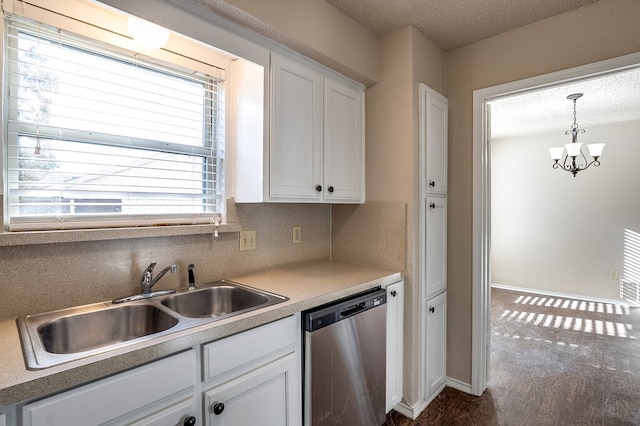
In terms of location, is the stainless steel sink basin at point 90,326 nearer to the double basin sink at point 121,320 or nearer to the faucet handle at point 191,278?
the double basin sink at point 121,320

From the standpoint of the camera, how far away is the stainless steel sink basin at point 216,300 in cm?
160

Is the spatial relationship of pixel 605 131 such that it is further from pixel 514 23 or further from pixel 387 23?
Answer: pixel 387 23

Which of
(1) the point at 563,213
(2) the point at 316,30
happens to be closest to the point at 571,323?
(1) the point at 563,213

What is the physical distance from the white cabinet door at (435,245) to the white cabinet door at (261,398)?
114cm

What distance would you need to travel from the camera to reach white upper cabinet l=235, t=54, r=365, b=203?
1774mm

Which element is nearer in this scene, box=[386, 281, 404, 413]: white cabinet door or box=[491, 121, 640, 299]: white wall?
box=[386, 281, 404, 413]: white cabinet door

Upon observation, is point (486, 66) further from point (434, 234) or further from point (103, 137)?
point (103, 137)

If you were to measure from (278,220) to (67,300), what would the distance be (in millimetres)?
1169

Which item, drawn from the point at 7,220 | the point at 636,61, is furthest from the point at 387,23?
the point at 7,220

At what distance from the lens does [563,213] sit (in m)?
4.88

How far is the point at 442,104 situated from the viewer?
2.36 m

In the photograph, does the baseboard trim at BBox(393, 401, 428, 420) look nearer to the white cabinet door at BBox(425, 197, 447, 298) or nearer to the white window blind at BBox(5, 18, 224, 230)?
the white cabinet door at BBox(425, 197, 447, 298)

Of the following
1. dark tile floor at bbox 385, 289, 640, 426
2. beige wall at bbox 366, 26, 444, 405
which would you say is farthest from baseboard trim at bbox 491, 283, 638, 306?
beige wall at bbox 366, 26, 444, 405

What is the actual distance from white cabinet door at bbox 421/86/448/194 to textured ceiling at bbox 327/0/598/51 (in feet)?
1.31
